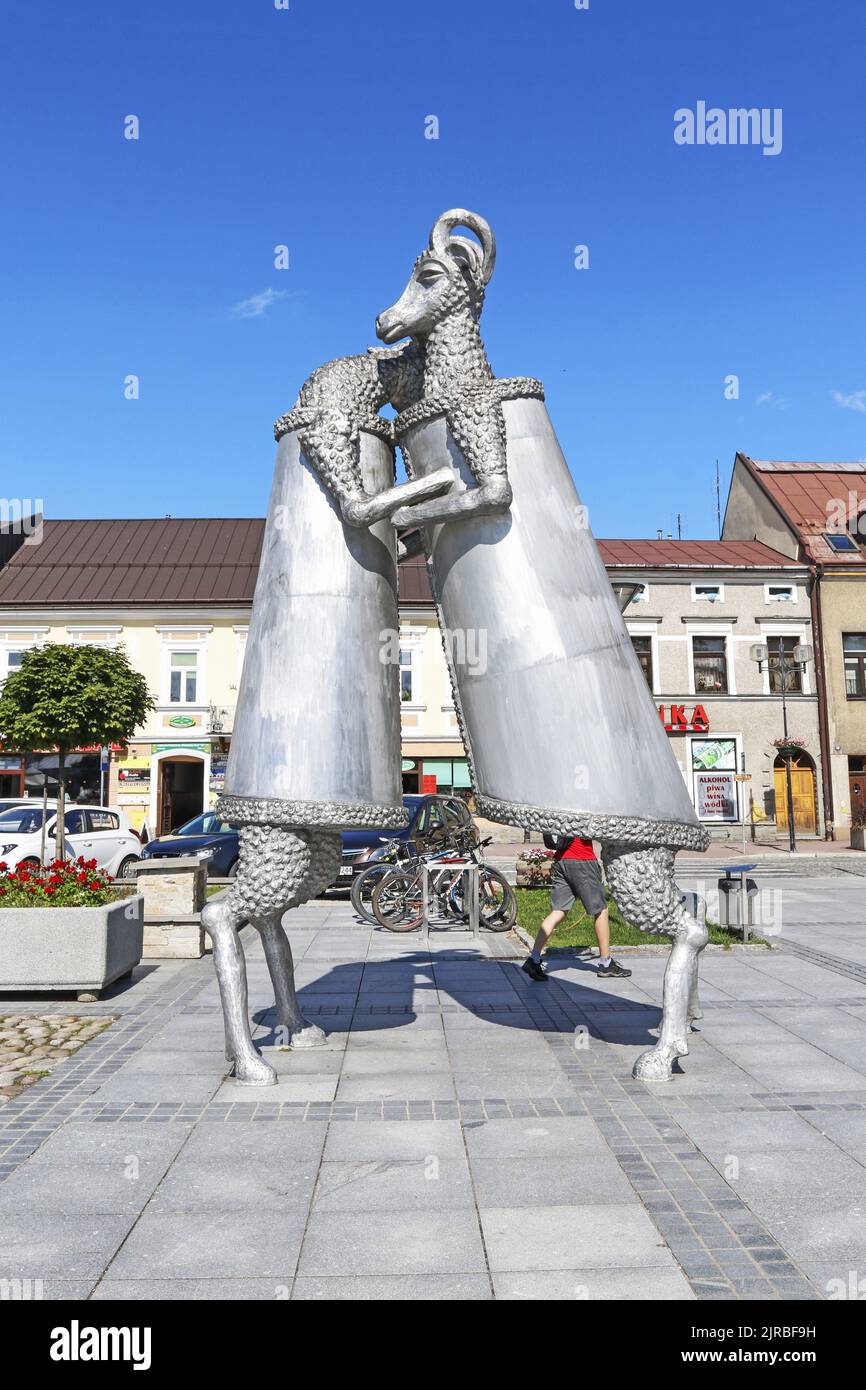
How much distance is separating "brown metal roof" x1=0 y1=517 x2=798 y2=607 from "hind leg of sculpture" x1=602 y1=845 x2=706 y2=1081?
23343 millimetres

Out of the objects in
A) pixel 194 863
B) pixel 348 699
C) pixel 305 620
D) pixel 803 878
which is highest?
→ pixel 305 620

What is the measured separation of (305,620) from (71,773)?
24.1 metres

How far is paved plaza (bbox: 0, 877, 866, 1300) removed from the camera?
2.98 m

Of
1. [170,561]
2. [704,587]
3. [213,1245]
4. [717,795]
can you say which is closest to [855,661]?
[704,587]

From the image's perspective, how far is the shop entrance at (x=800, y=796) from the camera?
93.4 ft

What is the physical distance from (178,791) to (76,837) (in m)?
12.4

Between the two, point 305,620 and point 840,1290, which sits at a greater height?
point 305,620

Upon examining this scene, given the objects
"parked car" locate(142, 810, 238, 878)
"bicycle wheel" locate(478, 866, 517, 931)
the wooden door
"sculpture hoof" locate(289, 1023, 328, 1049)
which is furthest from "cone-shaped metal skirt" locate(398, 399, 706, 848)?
the wooden door

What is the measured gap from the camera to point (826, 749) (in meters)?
28.7

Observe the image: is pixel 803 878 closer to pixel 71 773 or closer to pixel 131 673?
pixel 131 673

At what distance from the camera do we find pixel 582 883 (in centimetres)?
792

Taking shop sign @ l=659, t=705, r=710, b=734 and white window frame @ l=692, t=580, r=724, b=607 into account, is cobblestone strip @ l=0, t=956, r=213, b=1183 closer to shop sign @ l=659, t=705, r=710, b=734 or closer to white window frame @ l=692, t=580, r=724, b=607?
shop sign @ l=659, t=705, r=710, b=734
